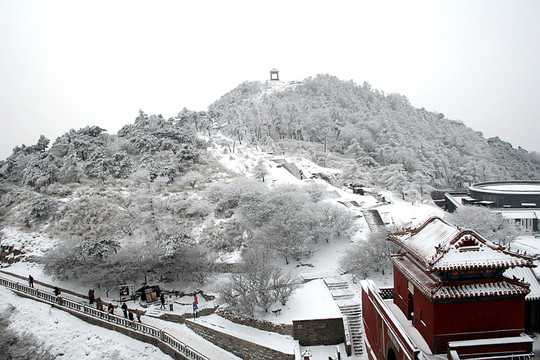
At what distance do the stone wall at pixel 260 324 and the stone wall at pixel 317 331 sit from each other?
557mm

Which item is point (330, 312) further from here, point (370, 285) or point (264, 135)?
point (264, 135)

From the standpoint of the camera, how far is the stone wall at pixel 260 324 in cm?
1570

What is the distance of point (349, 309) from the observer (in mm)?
16109

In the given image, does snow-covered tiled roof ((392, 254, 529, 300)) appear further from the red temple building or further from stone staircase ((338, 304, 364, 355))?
stone staircase ((338, 304, 364, 355))

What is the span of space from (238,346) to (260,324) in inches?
54.5

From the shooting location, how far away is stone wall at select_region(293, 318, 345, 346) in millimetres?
15148

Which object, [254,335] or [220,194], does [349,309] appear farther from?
[220,194]

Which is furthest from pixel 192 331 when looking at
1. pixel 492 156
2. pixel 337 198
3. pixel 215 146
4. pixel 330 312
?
pixel 492 156

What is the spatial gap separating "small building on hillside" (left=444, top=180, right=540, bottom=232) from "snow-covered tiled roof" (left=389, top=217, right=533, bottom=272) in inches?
984

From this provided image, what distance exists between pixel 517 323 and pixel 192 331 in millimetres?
14331

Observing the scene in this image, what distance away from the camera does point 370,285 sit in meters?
12.3

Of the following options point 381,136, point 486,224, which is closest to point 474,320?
point 486,224

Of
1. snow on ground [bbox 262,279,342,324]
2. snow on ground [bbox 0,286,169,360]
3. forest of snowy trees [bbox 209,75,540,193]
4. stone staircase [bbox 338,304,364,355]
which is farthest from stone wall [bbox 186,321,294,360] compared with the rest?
forest of snowy trees [bbox 209,75,540,193]

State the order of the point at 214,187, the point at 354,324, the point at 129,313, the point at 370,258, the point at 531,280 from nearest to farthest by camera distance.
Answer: the point at 531,280, the point at 354,324, the point at 129,313, the point at 370,258, the point at 214,187
